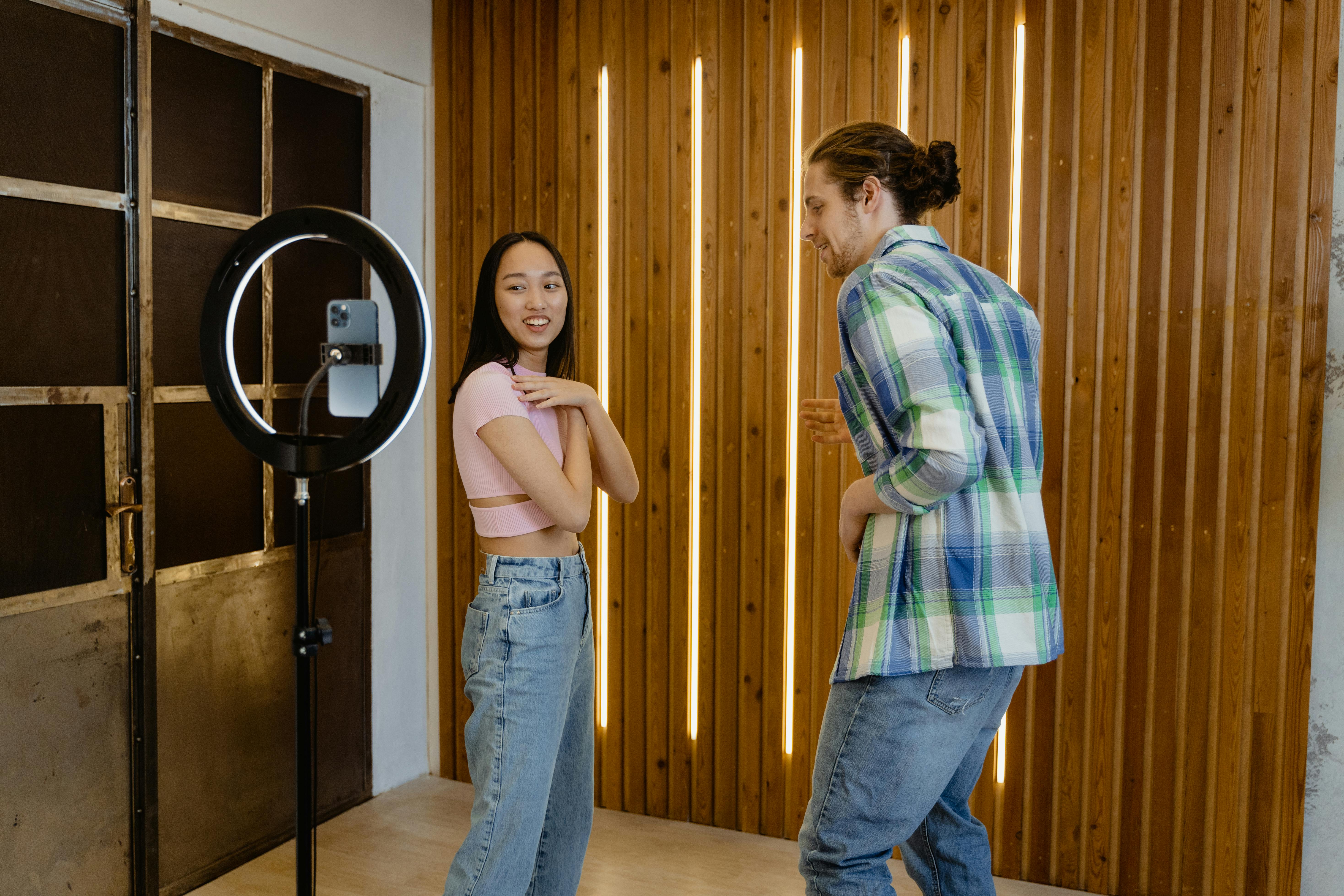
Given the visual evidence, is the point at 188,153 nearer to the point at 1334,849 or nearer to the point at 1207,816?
the point at 1207,816

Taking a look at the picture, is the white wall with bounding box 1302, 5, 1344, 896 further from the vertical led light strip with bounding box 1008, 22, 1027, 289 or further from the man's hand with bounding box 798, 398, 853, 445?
the man's hand with bounding box 798, 398, 853, 445

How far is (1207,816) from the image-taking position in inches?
99.6

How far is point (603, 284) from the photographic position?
3104mm

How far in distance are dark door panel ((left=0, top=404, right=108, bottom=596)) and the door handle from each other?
1.5 inches

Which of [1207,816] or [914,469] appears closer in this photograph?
[914,469]

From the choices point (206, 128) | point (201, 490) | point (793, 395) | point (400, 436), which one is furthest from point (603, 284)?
point (201, 490)

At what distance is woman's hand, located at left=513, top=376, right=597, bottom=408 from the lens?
5.97ft

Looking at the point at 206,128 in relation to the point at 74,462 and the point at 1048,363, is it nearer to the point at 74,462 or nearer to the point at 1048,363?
the point at 74,462

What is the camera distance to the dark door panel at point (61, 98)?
2141 millimetres

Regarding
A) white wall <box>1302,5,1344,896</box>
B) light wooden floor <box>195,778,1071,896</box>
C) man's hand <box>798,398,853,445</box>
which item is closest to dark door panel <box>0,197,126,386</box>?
light wooden floor <box>195,778,1071,896</box>

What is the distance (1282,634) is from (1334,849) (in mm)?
562

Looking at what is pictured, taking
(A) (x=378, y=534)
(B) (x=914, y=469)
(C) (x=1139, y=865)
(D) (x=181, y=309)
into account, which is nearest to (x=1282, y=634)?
(C) (x=1139, y=865)

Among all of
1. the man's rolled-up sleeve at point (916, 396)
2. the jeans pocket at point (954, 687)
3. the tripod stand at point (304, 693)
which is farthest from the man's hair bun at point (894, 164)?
the tripod stand at point (304, 693)

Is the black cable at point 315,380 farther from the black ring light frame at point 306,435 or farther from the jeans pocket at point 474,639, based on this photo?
the jeans pocket at point 474,639
